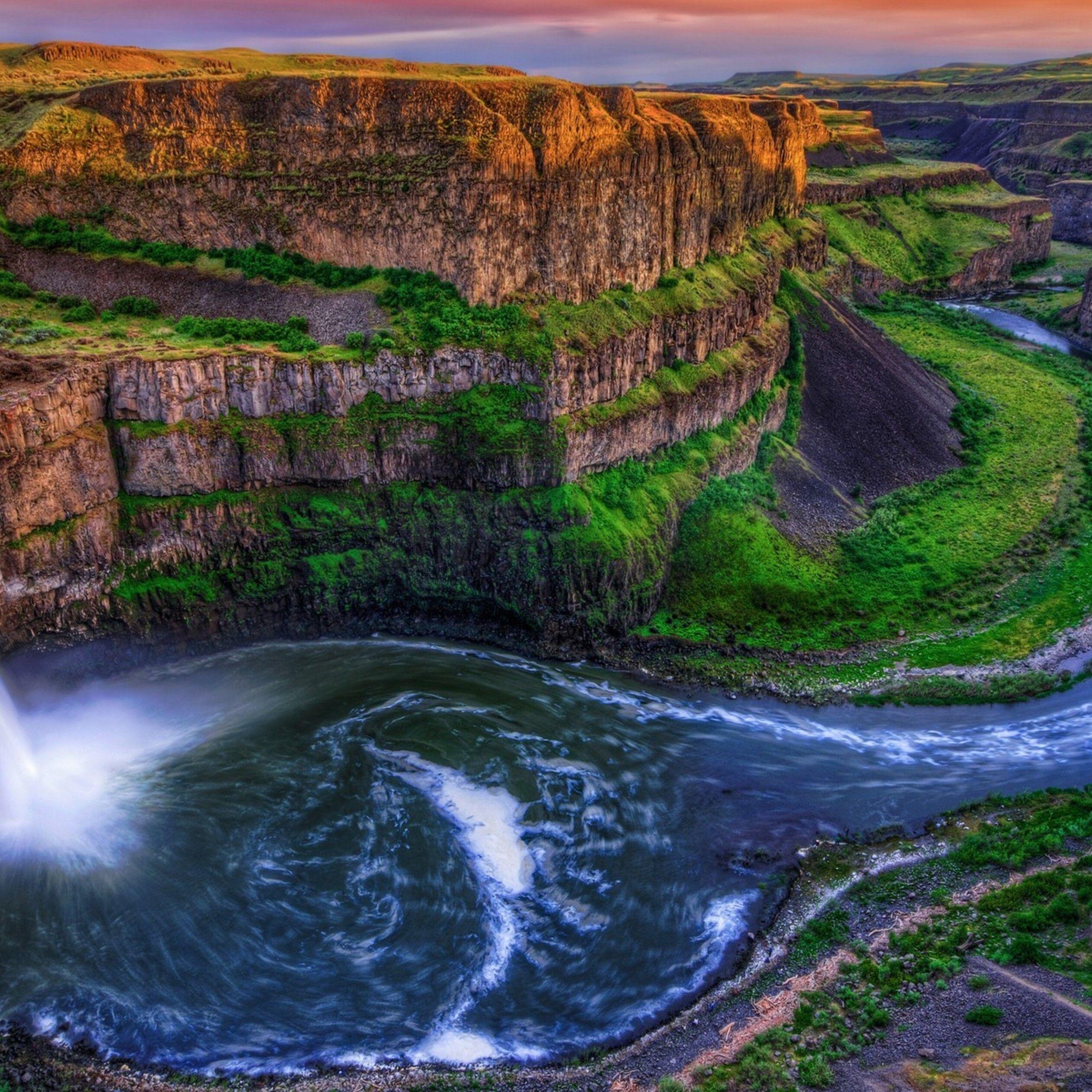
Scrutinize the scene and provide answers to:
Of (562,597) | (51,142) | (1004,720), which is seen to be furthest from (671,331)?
(51,142)

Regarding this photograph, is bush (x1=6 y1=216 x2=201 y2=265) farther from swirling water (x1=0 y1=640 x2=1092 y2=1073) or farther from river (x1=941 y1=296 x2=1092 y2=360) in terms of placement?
river (x1=941 y1=296 x2=1092 y2=360)


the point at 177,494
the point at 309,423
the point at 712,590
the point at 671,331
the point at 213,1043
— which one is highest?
the point at 671,331

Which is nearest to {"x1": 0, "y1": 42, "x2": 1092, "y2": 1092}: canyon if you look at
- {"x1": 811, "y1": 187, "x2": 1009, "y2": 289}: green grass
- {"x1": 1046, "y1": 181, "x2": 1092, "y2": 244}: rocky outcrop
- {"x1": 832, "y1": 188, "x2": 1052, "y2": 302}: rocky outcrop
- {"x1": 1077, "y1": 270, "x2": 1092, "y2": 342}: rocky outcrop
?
{"x1": 1077, "y1": 270, "x2": 1092, "y2": 342}: rocky outcrop

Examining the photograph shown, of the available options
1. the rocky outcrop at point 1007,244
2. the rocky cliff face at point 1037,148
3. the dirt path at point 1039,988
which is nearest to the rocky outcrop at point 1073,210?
the rocky cliff face at point 1037,148

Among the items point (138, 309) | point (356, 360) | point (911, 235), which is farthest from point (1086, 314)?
point (138, 309)

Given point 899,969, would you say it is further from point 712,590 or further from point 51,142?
point 51,142

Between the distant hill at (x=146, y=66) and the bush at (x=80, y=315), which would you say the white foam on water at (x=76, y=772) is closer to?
the bush at (x=80, y=315)

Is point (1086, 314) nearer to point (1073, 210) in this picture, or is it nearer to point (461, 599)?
point (1073, 210)
